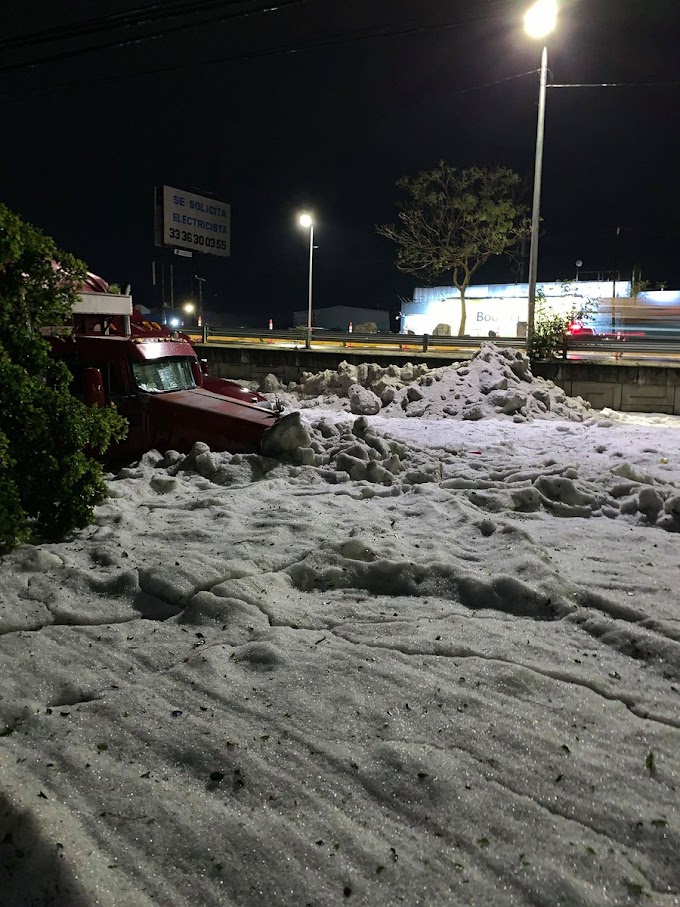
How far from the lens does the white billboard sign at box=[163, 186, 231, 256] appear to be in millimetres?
49125

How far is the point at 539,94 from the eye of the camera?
621 inches

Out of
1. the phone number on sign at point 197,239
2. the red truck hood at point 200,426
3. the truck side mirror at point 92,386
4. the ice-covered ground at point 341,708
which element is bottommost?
the ice-covered ground at point 341,708

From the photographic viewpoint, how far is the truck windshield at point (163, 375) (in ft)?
25.1

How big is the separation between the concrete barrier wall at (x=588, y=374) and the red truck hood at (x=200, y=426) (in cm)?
916

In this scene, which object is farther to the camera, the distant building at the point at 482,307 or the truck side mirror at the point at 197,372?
the distant building at the point at 482,307

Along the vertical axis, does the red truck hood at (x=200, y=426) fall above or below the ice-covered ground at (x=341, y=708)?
above

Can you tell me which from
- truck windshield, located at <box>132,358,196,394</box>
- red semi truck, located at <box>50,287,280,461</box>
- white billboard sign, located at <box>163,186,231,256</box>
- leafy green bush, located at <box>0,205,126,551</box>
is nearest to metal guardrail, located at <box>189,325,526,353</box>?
truck windshield, located at <box>132,358,196,394</box>

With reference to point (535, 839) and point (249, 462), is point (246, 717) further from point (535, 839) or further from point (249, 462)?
point (249, 462)

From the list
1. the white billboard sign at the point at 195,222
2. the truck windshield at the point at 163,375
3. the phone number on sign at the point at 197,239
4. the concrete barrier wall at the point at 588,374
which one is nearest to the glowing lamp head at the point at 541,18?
the concrete barrier wall at the point at 588,374

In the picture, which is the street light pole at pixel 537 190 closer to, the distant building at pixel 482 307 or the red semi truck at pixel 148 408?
the red semi truck at pixel 148 408

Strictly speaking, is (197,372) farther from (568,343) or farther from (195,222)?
(195,222)

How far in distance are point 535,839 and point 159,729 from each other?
151cm

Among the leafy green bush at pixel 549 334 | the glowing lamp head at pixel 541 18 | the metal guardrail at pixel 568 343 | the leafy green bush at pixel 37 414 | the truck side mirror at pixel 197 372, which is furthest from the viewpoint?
the metal guardrail at pixel 568 343

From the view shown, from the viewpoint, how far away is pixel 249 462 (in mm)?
7109
